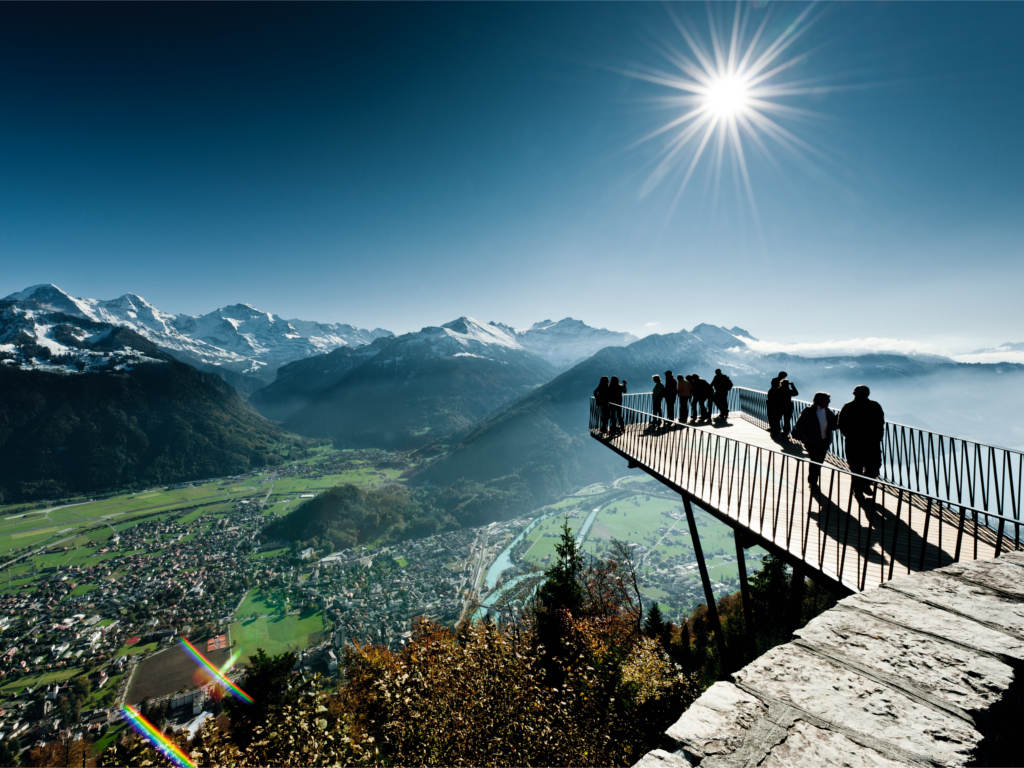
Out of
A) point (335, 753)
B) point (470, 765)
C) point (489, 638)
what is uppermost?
point (489, 638)

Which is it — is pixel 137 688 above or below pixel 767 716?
below

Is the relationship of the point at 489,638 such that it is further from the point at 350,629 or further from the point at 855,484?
the point at 350,629

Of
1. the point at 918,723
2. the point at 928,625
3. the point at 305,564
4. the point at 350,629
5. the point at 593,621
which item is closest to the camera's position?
the point at 918,723

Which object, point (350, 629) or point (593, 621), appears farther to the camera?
point (350, 629)

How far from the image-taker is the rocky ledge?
2.17 metres

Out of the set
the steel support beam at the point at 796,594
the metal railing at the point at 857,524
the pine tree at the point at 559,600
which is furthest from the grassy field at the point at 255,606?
the metal railing at the point at 857,524

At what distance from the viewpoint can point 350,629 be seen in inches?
2660

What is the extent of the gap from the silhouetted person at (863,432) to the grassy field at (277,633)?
81.3m

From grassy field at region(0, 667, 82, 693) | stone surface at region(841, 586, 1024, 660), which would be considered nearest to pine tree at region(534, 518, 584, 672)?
stone surface at region(841, 586, 1024, 660)

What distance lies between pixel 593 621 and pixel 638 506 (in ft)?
454

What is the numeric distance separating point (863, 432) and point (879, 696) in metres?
8.88

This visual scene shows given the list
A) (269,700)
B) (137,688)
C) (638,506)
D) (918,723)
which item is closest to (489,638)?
(918,723)

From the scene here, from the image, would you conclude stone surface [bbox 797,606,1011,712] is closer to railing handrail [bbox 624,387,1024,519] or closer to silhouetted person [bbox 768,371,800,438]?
railing handrail [bbox 624,387,1024,519]

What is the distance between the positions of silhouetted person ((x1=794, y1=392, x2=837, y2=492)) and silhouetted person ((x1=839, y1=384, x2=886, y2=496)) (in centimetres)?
45
